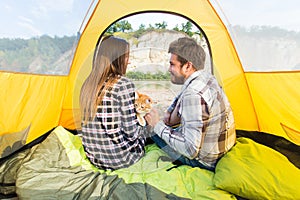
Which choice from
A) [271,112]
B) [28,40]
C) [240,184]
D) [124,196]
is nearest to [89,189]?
[124,196]

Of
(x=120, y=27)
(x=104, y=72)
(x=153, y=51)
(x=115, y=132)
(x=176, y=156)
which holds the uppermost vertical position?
(x=120, y=27)

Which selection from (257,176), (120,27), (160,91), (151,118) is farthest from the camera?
(120,27)

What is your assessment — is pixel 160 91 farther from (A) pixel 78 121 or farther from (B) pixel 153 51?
(A) pixel 78 121

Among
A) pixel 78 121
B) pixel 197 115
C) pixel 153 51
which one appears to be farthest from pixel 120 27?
pixel 197 115

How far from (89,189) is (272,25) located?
4.58 feet

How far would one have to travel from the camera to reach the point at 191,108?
118 cm

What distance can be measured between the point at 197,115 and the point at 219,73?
80 cm

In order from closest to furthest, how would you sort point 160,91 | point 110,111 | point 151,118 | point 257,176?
1. point 257,176
2. point 110,111
3. point 151,118
4. point 160,91

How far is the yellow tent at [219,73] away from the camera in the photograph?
5.11 feet

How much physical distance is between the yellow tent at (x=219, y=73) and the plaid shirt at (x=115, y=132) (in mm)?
388

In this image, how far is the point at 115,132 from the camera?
130 centimetres

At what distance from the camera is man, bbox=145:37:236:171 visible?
1178 millimetres

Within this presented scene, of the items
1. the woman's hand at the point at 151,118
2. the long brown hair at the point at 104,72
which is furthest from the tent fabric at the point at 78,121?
the long brown hair at the point at 104,72

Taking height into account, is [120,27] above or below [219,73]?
above
